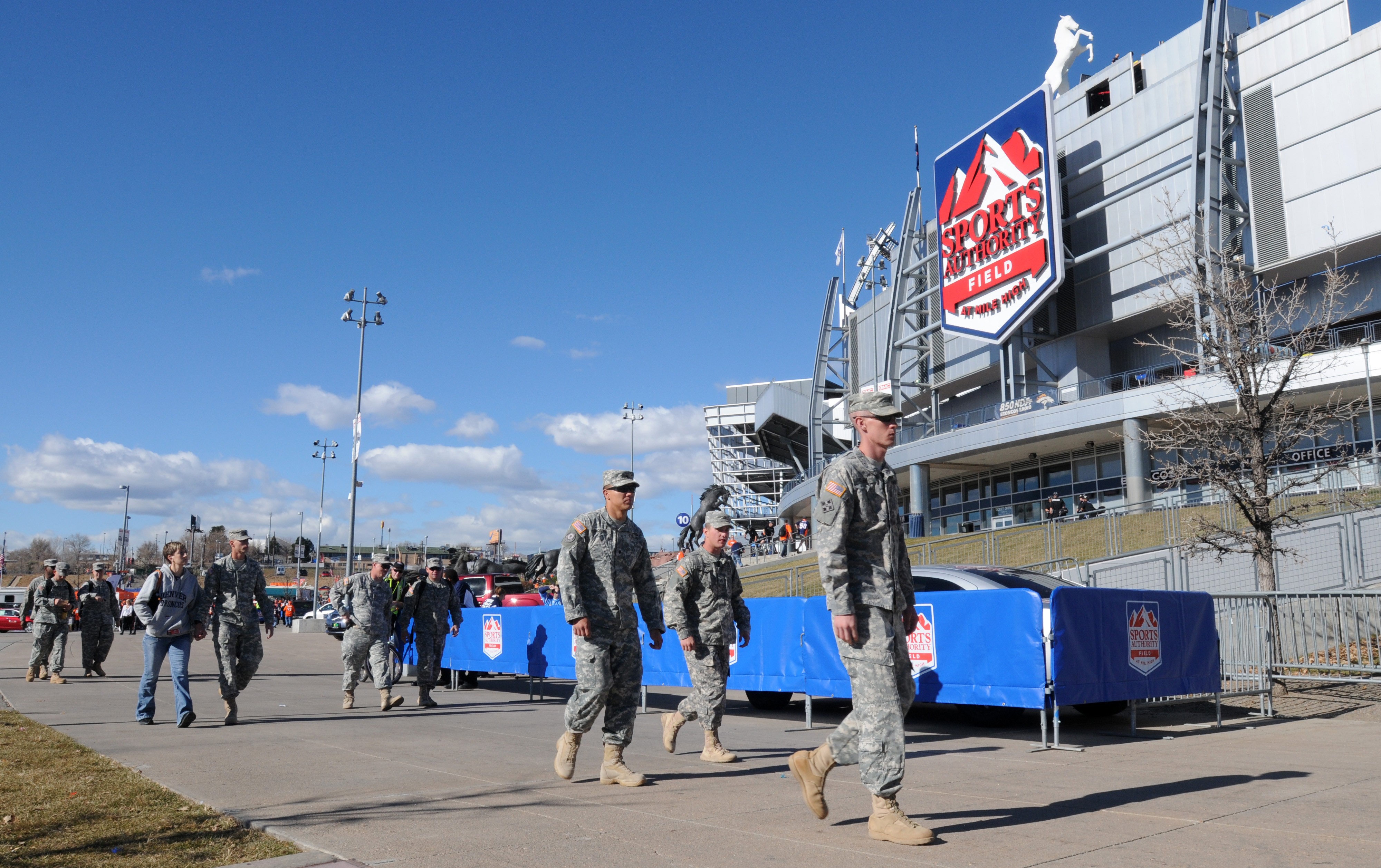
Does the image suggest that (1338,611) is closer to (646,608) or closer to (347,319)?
(646,608)

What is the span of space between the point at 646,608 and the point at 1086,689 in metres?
3.89

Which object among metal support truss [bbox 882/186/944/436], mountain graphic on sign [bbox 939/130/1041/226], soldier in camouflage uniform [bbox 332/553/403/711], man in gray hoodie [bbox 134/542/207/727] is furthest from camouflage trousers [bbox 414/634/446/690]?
metal support truss [bbox 882/186/944/436]

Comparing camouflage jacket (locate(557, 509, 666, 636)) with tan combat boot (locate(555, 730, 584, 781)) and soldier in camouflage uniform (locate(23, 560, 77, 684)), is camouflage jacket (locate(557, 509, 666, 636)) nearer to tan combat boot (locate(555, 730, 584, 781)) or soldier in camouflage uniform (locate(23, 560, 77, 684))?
tan combat boot (locate(555, 730, 584, 781))

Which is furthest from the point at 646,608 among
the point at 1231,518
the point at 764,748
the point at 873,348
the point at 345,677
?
the point at 873,348

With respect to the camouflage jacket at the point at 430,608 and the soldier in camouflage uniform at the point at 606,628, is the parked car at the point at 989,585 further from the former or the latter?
the camouflage jacket at the point at 430,608

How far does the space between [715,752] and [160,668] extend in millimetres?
6147

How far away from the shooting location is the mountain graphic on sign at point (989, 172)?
138 feet

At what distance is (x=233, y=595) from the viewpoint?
34.8ft

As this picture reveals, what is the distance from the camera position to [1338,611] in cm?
1109

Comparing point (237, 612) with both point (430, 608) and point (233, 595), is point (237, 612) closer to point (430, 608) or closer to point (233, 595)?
point (233, 595)

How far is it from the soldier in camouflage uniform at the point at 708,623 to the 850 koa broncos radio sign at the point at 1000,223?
35064 mm

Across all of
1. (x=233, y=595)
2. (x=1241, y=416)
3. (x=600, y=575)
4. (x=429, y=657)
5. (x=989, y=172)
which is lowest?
(x=429, y=657)

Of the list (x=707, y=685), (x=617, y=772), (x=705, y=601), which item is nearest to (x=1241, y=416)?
(x=705, y=601)

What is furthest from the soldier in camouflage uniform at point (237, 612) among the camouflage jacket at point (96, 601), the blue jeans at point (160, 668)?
the camouflage jacket at point (96, 601)
